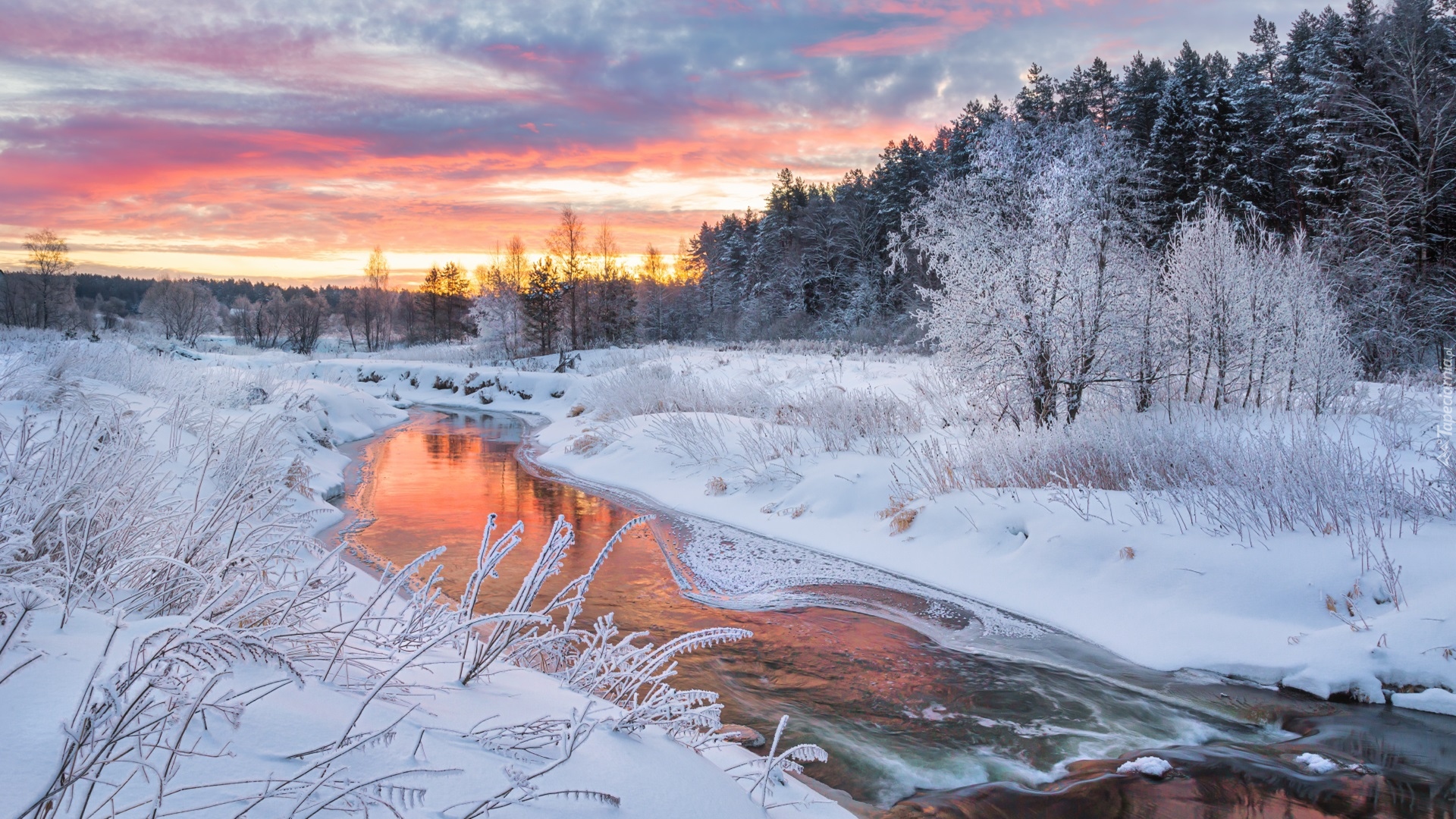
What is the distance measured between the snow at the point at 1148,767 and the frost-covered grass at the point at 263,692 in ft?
5.71

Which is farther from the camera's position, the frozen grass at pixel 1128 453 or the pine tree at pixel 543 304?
the pine tree at pixel 543 304

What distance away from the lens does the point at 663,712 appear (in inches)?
103

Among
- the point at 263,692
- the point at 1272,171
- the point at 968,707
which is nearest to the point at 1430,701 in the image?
the point at 968,707

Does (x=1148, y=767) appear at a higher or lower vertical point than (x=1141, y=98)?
lower

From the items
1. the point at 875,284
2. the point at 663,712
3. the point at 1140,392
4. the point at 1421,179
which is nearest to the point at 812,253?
the point at 875,284

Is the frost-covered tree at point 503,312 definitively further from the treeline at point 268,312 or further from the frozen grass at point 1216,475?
the frozen grass at point 1216,475

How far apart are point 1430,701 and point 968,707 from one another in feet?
8.75

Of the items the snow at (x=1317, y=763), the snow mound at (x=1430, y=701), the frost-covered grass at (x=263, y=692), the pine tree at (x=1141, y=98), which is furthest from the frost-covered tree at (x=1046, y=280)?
the pine tree at (x=1141, y=98)

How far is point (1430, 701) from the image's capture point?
175 inches

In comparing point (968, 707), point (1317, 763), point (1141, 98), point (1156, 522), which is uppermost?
point (1141, 98)

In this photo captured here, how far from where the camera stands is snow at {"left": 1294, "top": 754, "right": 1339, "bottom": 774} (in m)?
3.85

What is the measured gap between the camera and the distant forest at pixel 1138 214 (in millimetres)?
18203

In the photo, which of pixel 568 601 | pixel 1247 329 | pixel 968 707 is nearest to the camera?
pixel 568 601

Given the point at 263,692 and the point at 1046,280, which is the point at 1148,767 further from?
the point at 1046,280
